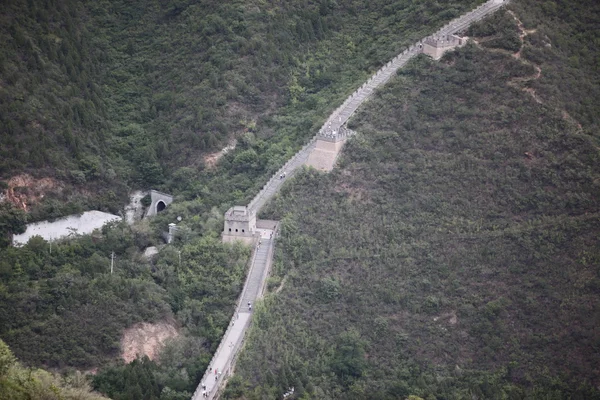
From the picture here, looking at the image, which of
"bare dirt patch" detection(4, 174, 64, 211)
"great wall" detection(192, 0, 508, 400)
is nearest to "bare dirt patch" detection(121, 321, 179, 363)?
"great wall" detection(192, 0, 508, 400)

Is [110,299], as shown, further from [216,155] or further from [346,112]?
[346,112]

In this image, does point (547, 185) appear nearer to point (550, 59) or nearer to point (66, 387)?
point (550, 59)

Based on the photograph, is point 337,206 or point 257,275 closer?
point 257,275

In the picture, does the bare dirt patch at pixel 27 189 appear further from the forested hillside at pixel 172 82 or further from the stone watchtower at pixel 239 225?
the stone watchtower at pixel 239 225

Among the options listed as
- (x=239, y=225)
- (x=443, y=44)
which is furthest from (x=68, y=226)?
(x=443, y=44)

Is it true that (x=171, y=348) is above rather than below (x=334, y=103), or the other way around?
below

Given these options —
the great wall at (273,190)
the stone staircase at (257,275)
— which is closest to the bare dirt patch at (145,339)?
the great wall at (273,190)

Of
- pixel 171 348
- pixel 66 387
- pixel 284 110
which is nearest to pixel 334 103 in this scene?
pixel 284 110

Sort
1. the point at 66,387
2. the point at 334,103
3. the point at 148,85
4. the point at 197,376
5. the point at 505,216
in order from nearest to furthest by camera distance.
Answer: the point at 66,387, the point at 197,376, the point at 505,216, the point at 334,103, the point at 148,85
